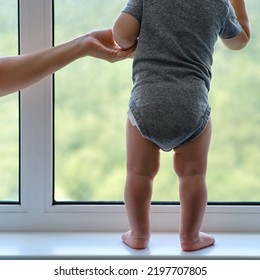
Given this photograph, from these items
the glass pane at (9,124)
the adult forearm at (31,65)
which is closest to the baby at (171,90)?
the adult forearm at (31,65)

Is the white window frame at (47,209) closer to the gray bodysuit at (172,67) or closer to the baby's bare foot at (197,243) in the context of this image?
the baby's bare foot at (197,243)

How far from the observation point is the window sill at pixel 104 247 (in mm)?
1067

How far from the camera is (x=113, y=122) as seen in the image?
1.21 m

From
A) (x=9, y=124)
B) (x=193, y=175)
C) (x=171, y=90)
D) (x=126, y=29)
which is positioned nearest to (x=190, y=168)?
(x=193, y=175)

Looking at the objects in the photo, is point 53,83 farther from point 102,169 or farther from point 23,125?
point 102,169

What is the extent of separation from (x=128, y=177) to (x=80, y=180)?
0.20 metres

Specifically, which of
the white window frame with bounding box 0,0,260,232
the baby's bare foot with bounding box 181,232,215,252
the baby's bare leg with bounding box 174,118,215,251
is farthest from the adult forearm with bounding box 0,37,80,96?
the baby's bare foot with bounding box 181,232,215,252

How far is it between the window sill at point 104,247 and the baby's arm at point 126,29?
0.41 metres

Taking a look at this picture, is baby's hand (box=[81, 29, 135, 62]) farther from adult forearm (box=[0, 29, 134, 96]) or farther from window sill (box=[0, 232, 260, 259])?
window sill (box=[0, 232, 260, 259])

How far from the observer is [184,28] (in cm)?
103

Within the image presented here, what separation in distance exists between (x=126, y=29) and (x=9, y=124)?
1.18 ft

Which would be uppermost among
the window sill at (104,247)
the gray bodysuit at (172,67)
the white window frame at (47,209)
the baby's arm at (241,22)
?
the baby's arm at (241,22)

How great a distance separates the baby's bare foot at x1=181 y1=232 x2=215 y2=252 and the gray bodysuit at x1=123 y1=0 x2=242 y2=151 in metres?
0.20

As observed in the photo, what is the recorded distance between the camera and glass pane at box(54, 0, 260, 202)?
119 centimetres
